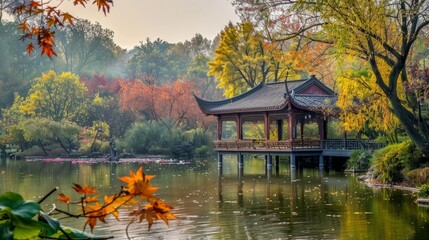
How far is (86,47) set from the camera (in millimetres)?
68188

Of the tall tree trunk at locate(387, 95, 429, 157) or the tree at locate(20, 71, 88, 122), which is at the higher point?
the tree at locate(20, 71, 88, 122)

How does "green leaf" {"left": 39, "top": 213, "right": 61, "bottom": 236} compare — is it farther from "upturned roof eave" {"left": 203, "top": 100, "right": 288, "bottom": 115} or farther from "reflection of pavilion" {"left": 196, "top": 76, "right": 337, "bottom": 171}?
"upturned roof eave" {"left": 203, "top": 100, "right": 288, "bottom": 115}

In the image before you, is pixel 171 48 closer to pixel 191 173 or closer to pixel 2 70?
pixel 2 70

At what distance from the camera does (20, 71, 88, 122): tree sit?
45.6 m

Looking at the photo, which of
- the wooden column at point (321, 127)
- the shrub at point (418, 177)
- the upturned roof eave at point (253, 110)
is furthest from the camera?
the wooden column at point (321, 127)

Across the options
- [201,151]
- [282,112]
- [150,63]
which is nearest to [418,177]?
[282,112]

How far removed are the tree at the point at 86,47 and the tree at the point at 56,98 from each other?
19.2 m

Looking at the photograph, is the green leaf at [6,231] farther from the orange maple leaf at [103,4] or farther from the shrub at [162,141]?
the shrub at [162,141]

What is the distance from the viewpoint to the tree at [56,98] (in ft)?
150

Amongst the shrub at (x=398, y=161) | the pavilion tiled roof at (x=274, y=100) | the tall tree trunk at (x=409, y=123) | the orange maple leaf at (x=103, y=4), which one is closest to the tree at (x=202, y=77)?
the pavilion tiled roof at (x=274, y=100)

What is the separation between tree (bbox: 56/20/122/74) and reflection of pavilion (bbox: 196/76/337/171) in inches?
1483

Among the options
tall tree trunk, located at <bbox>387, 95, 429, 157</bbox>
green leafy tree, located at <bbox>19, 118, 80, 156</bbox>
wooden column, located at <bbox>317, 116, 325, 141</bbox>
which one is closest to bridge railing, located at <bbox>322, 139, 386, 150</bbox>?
wooden column, located at <bbox>317, 116, 325, 141</bbox>

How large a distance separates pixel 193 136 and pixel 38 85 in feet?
43.5

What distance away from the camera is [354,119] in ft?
79.2
